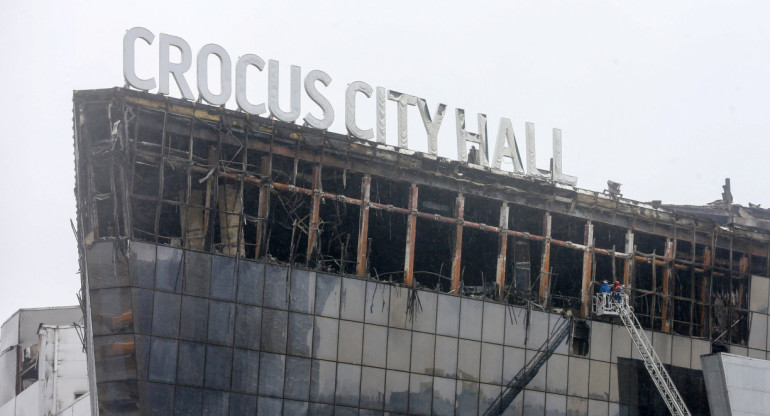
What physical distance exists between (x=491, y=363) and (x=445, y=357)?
3.11 meters

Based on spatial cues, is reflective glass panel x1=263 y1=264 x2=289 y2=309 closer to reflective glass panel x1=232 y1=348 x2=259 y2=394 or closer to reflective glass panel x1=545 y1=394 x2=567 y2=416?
reflective glass panel x1=232 y1=348 x2=259 y2=394

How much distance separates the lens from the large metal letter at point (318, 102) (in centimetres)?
6800

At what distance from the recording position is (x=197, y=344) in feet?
205

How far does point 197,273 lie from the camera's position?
62.8m

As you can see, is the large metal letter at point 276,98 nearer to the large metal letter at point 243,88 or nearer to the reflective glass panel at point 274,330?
the large metal letter at point 243,88

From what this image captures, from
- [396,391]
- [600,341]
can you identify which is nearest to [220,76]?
[396,391]

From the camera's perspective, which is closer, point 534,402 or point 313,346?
point 313,346

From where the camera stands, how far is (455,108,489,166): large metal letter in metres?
73.1

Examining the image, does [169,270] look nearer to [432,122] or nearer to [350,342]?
[350,342]

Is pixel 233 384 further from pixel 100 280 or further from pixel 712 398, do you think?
pixel 712 398

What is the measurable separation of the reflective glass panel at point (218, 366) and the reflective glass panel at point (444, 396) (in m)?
12.4

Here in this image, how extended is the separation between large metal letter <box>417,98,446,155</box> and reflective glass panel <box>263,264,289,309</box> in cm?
A: 1260

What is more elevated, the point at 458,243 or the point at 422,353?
the point at 458,243

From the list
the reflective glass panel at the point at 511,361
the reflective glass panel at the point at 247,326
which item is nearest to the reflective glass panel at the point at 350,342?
the reflective glass panel at the point at 247,326
